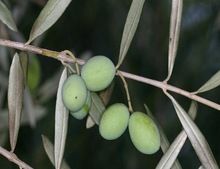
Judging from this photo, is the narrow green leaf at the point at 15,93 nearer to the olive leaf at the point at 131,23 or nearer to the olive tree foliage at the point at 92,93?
the olive tree foliage at the point at 92,93

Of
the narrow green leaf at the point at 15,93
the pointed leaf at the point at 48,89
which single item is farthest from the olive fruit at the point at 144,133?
the pointed leaf at the point at 48,89

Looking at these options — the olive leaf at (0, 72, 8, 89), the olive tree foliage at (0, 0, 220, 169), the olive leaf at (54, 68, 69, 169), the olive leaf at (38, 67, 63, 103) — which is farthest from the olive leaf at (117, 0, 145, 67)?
the olive leaf at (38, 67, 63, 103)

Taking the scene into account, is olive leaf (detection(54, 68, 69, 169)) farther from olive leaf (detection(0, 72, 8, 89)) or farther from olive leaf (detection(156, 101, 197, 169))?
olive leaf (detection(0, 72, 8, 89))

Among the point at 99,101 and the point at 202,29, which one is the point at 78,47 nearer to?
the point at 202,29

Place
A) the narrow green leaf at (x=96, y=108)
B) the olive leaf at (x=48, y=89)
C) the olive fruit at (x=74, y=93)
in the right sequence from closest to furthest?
the olive fruit at (x=74, y=93), the narrow green leaf at (x=96, y=108), the olive leaf at (x=48, y=89)

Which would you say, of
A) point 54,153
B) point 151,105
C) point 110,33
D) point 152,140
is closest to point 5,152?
point 54,153

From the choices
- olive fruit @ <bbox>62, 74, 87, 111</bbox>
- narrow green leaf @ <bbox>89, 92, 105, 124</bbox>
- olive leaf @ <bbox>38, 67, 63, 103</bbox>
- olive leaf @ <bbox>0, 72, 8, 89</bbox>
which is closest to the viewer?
olive fruit @ <bbox>62, 74, 87, 111</bbox>
